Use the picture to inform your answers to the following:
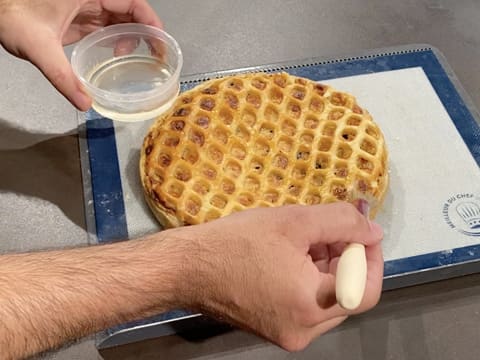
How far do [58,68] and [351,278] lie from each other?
→ 0.61m

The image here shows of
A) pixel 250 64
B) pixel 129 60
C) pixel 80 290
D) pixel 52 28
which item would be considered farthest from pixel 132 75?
pixel 80 290

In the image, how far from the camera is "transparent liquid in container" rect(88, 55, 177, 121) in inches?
46.5

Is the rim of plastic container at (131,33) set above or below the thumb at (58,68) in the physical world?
below

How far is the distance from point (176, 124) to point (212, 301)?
1.52ft

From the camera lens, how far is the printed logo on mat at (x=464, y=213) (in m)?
1.16

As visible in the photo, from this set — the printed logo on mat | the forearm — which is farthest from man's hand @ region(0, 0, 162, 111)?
the printed logo on mat

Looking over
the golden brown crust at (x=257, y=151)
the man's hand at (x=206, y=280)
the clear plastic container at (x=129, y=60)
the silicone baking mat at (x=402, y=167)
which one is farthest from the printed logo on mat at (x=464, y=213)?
the clear plastic container at (x=129, y=60)

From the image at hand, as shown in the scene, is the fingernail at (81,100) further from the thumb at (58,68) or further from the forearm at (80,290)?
the forearm at (80,290)

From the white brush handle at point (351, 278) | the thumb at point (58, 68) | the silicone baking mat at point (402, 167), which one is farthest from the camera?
the silicone baking mat at point (402, 167)

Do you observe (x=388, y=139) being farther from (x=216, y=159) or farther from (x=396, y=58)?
(x=216, y=159)

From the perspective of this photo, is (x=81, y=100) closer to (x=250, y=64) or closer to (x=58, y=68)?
(x=58, y=68)

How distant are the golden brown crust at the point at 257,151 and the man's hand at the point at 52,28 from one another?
0.64ft

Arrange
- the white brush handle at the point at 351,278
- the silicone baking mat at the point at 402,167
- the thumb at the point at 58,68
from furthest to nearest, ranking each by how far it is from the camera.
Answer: the silicone baking mat at the point at 402,167 → the thumb at the point at 58,68 → the white brush handle at the point at 351,278

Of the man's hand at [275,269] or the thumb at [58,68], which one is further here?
the thumb at [58,68]
